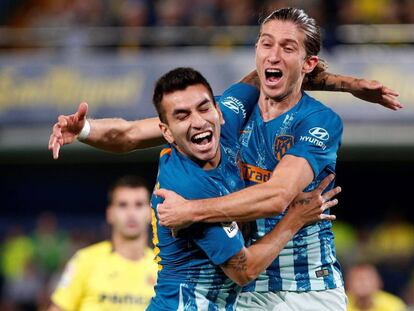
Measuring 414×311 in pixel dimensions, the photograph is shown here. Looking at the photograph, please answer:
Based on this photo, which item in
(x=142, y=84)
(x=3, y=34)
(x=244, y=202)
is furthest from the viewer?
(x=3, y=34)

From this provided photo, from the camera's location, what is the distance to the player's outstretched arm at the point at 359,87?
5.62m

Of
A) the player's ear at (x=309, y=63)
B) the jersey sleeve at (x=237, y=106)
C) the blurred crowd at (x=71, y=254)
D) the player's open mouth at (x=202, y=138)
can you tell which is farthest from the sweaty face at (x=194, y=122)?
the blurred crowd at (x=71, y=254)

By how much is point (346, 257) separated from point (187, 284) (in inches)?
391

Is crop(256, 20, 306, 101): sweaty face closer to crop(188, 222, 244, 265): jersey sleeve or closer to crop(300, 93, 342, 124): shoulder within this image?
crop(300, 93, 342, 124): shoulder

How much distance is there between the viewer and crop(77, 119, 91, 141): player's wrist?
5430 millimetres

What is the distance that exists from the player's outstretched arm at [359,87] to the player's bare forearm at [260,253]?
100 cm

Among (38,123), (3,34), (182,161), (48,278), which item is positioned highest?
(3,34)

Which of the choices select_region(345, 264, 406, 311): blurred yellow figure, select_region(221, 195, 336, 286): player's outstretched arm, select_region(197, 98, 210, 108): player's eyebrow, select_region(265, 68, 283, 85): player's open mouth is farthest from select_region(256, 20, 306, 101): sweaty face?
select_region(345, 264, 406, 311): blurred yellow figure

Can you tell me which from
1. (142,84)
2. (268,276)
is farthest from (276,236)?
(142,84)

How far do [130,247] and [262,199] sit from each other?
3.39 metres

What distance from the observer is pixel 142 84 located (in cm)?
1417

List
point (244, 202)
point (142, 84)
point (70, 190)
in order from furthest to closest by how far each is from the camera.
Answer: point (70, 190) < point (142, 84) < point (244, 202)

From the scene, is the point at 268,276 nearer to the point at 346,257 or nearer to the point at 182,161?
the point at 182,161

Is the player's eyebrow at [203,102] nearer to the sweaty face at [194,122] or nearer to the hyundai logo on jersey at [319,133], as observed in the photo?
the sweaty face at [194,122]
